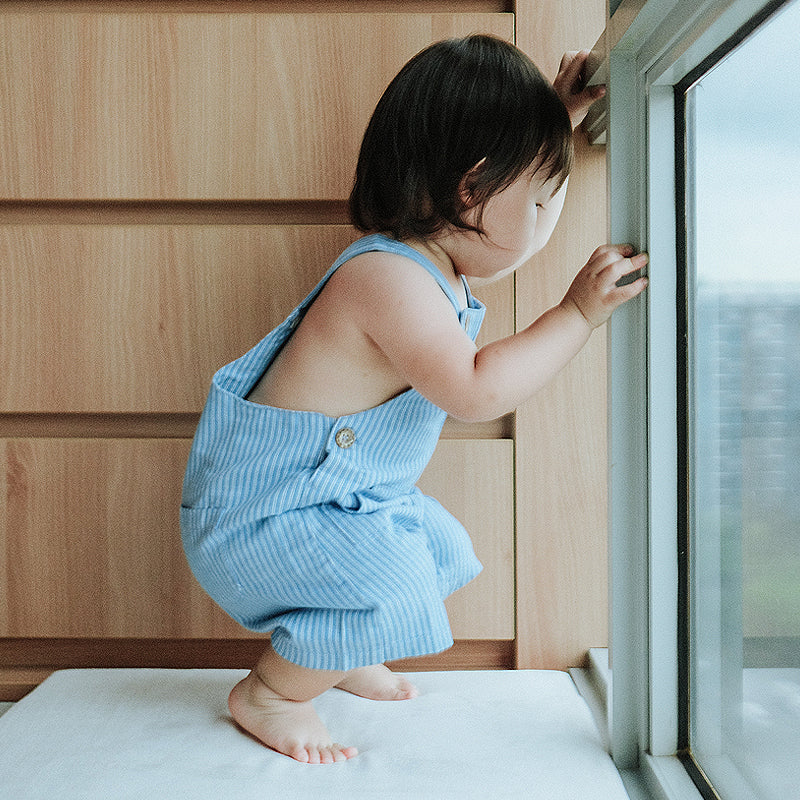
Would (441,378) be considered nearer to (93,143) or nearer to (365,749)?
(365,749)

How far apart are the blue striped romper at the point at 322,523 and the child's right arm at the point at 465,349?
2.0 inches

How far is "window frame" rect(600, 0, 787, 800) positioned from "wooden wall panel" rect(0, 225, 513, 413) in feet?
0.86

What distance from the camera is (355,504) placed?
773 millimetres

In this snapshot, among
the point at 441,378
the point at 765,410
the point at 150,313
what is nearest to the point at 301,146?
the point at 150,313

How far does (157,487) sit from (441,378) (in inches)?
16.9

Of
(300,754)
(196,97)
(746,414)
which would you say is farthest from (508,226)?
(300,754)

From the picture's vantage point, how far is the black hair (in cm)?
74

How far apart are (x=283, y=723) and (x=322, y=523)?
0.63 ft

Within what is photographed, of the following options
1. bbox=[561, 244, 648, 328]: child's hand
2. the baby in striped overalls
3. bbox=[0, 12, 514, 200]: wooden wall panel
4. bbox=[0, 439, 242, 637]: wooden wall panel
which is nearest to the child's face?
the baby in striped overalls

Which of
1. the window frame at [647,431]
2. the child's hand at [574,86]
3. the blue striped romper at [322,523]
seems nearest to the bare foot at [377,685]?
the blue striped romper at [322,523]

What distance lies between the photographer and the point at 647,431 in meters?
0.70

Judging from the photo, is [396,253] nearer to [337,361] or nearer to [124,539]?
[337,361]

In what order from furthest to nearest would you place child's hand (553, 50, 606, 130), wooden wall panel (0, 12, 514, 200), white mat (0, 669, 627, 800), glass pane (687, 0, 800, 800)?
1. wooden wall panel (0, 12, 514, 200)
2. child's hand (553, 50, 606, 130)
3. white mat (0, 669, 627, 800)
4. glass pane (687, 0, 800, 800)

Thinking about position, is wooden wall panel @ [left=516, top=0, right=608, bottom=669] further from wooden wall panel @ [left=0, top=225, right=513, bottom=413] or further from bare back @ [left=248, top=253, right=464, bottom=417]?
bare back @ [left=248, top=253, right=464, bottom=417]
